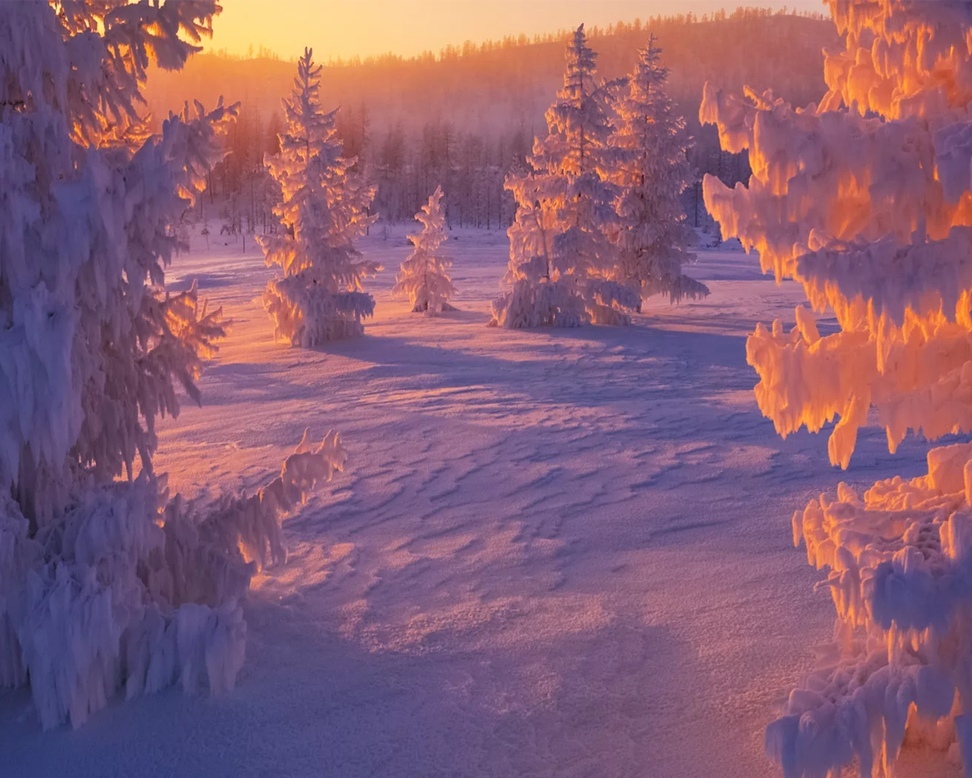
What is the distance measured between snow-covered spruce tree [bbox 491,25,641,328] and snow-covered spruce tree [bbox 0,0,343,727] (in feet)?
57.5

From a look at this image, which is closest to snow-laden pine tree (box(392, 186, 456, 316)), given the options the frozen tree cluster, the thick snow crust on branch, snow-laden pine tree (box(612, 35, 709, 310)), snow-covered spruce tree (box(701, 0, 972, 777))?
the frozen tree cluster

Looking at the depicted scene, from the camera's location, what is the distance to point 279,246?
21.8 meters

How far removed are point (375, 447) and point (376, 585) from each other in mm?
4432

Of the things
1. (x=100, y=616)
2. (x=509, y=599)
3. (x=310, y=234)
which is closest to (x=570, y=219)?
(x=310, y=234)

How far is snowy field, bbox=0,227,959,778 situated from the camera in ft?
15.2

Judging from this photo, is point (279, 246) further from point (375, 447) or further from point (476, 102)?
point (476, 102)

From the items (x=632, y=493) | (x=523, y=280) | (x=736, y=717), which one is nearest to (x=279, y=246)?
(x=523, y=280)

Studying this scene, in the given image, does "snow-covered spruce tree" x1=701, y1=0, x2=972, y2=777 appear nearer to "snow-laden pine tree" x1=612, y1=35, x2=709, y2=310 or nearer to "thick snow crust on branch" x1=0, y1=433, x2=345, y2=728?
"thick snow crust on branch" x1=0, y1=433, x2=345, y2=728

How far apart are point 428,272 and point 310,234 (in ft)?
22.0

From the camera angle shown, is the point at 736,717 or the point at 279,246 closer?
the point at 736,717

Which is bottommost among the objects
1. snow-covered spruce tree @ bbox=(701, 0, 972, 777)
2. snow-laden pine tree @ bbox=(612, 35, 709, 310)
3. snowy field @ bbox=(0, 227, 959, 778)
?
snowy field @ bbox=(0, 227, 959, 778)

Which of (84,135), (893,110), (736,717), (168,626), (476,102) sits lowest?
(736,717)

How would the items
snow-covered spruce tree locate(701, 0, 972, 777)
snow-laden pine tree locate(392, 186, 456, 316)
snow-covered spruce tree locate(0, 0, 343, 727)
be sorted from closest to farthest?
1. snow-covered spruce tree locate(701, 0, 972, 777)
2. snow-covered spruce tree locate(0, 0, 343, 727)
3. snow-laden pine tree locate(392, 186, 456, 316)

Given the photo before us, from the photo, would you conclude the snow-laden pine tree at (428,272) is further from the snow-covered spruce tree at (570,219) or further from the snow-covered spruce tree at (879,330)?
the snow-covered spruce tree at (879,330)
